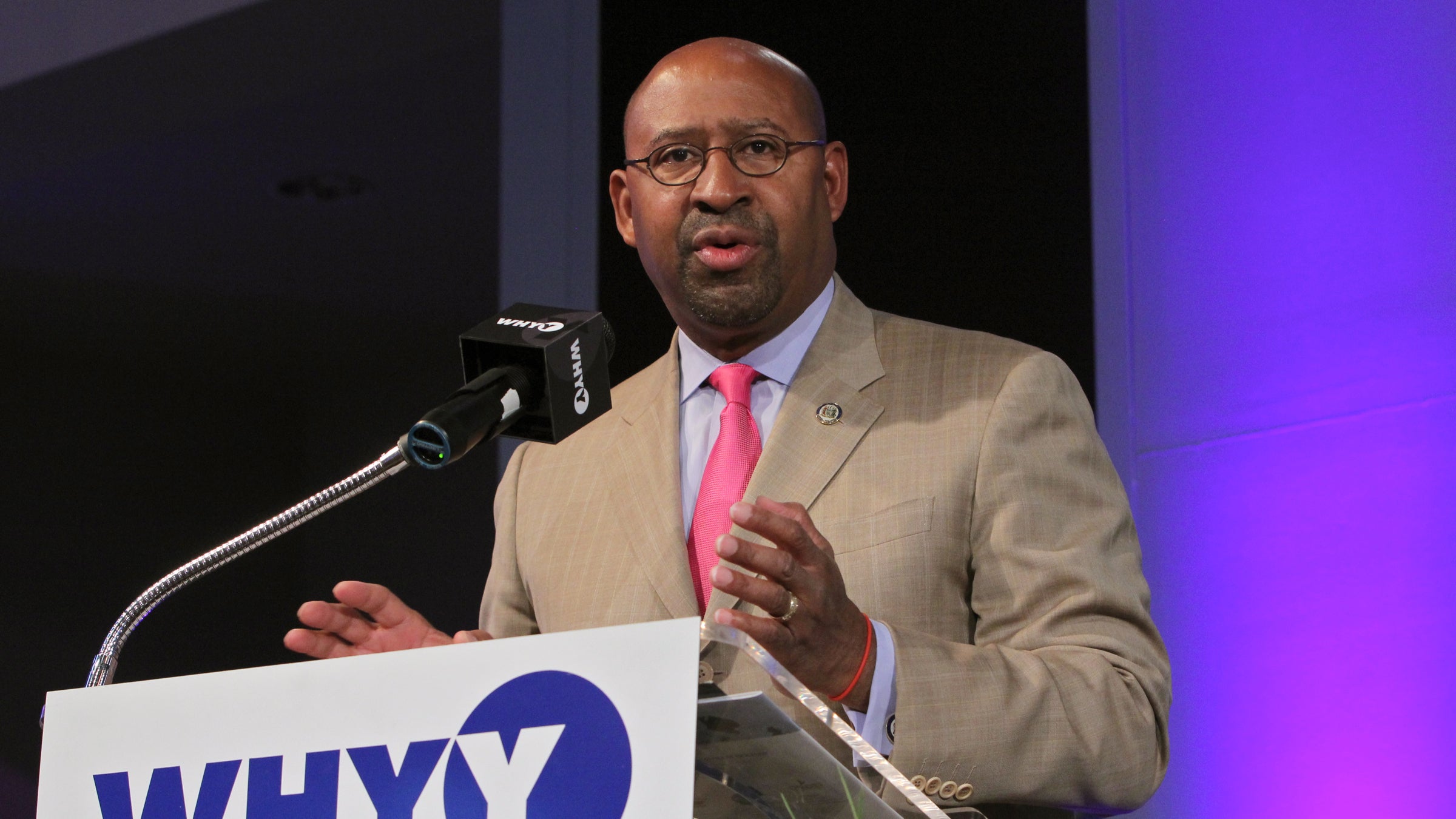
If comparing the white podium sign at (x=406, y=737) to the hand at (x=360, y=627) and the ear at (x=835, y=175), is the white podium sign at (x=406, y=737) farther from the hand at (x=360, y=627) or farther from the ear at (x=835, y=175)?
the ear at (x=835, y=175)

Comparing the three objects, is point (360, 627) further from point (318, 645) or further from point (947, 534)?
point (947, 534)

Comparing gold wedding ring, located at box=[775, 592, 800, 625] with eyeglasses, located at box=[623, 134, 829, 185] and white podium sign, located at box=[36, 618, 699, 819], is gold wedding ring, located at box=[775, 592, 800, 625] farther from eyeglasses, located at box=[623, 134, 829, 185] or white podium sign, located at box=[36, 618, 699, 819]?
eyeglasses, located at box=[623, 134, 829, 185]

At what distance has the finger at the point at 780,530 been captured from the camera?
114cm

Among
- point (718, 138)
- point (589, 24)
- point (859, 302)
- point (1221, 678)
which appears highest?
point (589, 24)

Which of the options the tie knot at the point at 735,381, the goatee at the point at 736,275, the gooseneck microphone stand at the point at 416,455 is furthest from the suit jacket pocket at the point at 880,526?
the gooseneck microphone stand at the point at 416,455

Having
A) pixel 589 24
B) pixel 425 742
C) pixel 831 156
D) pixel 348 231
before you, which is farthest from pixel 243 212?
pixel 425 742

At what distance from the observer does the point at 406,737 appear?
3.53 feet

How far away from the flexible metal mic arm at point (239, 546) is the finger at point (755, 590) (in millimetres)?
301

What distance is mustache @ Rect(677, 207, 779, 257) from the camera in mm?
2053

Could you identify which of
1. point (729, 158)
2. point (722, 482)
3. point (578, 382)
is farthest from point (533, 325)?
point (729, 158)

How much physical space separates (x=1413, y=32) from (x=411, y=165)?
9.23 feet

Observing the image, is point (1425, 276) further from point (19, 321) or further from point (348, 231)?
point (19, 321)

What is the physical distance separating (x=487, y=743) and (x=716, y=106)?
1.23m

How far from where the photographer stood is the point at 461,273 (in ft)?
16.1
